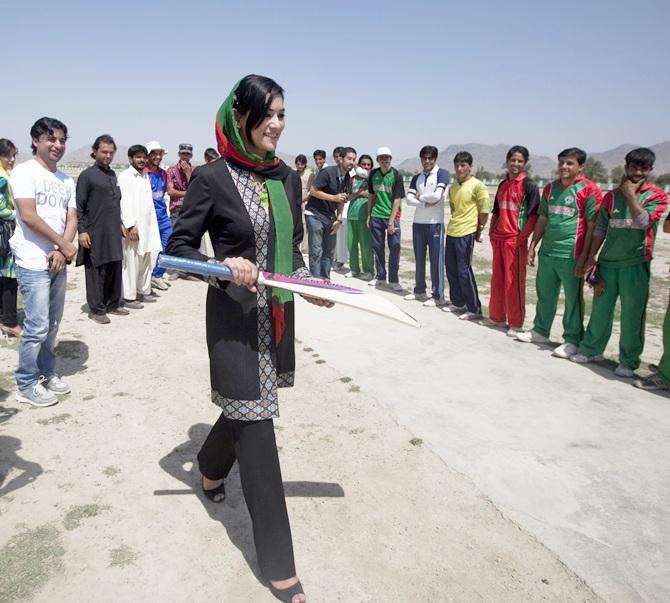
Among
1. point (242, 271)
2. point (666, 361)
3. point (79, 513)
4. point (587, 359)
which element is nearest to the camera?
point (242, 271)

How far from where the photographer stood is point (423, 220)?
754cm

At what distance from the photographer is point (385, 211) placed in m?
8.39

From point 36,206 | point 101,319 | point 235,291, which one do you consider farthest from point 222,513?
point 101,319

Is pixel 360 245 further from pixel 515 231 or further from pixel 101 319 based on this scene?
pixel 101 319

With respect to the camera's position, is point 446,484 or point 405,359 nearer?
point 446,484

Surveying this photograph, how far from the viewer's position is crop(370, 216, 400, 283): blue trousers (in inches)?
325

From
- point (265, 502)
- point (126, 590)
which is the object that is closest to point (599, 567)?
point (265, 502)

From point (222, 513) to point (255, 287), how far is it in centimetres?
135

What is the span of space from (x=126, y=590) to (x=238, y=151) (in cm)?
189

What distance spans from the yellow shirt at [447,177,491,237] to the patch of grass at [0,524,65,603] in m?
5.46

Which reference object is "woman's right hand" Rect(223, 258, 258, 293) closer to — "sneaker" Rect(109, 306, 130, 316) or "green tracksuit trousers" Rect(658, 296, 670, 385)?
"green tracksuit trousers" Rect(658, 296, 670, 385)

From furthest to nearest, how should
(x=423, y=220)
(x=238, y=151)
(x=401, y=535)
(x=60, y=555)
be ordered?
(x=423, y=220)
(x=401, y=535)
(x=60, y=555)
(x=238, y=151)

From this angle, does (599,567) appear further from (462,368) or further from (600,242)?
(600,242)

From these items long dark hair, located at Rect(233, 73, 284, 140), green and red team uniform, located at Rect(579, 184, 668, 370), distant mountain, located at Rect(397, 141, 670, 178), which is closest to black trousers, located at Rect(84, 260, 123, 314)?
long dark hair, located at Rect(233, 73, 284, 140)
